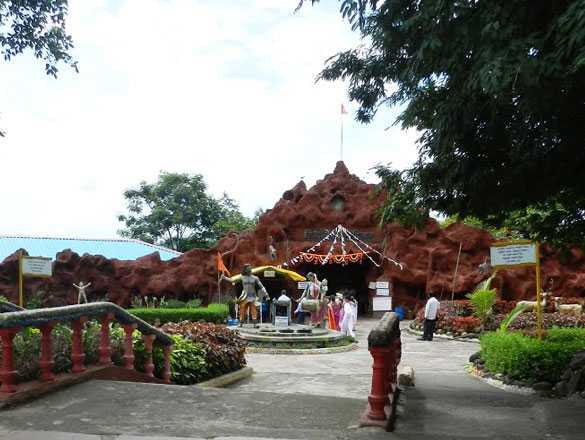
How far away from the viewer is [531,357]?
9.77 metres

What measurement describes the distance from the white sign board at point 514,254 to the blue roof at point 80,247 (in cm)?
2692

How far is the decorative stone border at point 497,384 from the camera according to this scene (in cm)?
962

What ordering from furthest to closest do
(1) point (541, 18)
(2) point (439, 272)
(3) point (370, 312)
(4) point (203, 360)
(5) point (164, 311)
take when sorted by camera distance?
(3) point (370, 312) < (2) point (439, 272) < (5) point (164, 311) < (4) point (203, 360) < (1) point (541, 18)

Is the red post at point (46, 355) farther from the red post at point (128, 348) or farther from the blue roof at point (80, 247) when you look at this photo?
the blue roof at point (80, 247)

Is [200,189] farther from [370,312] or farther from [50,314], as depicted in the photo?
[50,314]

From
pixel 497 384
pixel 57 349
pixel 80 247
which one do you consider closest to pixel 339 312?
pixel 497 384

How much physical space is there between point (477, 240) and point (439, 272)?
8.07ft

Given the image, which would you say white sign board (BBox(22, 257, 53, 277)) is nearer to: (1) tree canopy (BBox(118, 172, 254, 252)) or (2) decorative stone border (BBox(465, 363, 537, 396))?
(2) decorative stone border (BBox(465, 363, 537, 396))

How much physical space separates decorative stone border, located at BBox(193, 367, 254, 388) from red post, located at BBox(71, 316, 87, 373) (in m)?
3.13

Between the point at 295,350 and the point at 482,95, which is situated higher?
the point at 482,95

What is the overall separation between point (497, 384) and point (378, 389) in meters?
6.29

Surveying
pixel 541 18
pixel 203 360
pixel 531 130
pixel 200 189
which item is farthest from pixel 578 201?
pixel 200 189

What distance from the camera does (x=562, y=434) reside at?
18.1ft

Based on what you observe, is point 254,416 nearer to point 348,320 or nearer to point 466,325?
point 348,320
